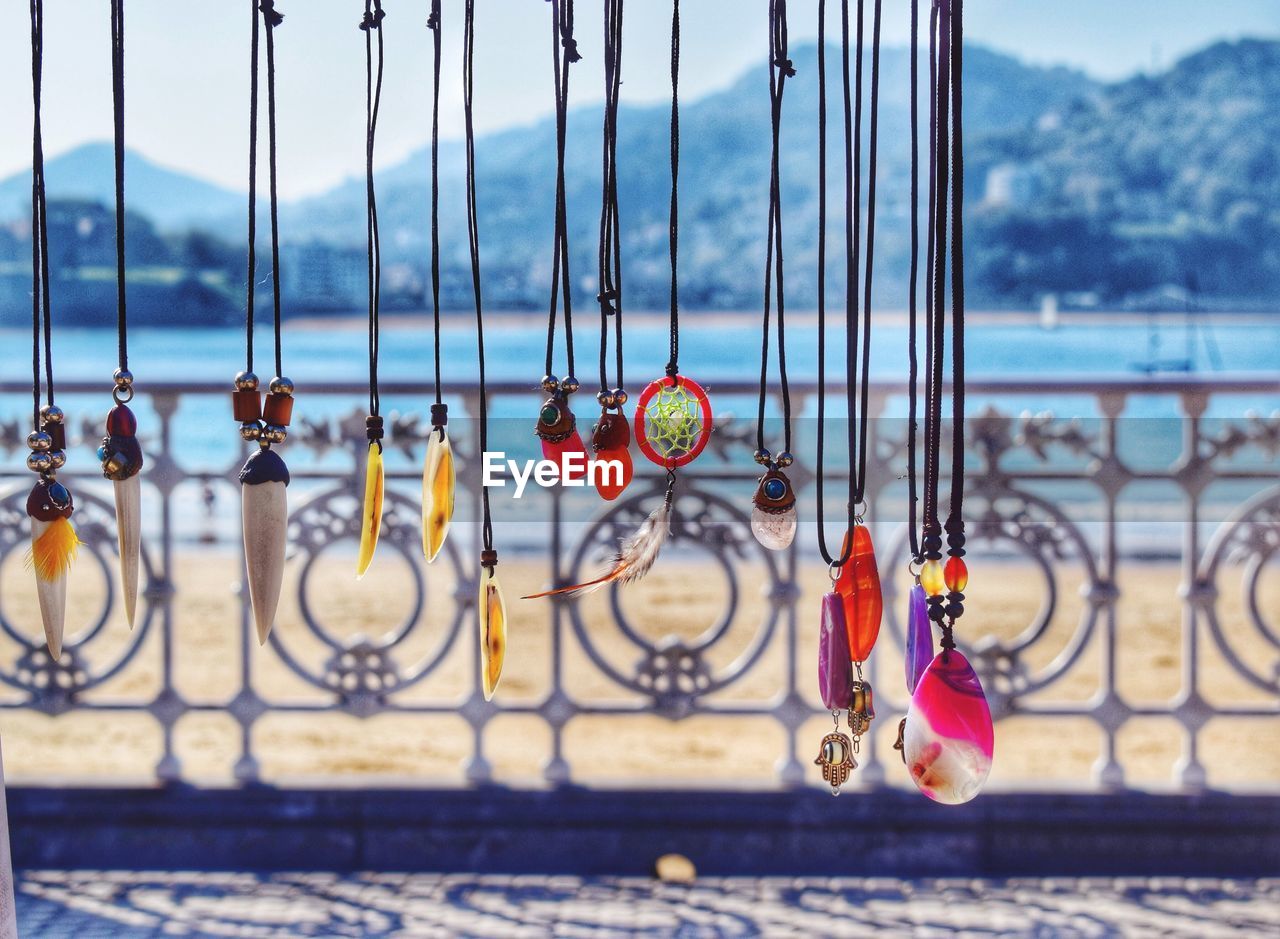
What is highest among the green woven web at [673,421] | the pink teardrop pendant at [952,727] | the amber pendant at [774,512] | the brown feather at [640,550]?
the green woven web at [673,421]

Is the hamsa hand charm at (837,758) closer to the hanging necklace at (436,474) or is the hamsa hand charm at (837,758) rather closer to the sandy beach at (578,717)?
the hanging necklace at (436,474)

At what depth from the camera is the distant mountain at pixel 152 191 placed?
29969mm

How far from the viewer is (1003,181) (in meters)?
35.9

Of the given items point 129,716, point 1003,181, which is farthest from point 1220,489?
point 1003,181

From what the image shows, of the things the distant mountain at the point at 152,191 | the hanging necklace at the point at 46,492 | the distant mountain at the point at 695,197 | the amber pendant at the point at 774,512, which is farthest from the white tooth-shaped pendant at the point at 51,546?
the distant mountain at the point at 152,191

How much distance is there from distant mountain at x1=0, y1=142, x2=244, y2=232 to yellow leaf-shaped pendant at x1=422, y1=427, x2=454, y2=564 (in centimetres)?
3119

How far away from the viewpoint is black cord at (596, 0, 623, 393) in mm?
815

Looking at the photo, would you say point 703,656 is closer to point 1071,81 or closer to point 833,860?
point 833,860

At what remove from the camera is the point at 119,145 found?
805 millimetres

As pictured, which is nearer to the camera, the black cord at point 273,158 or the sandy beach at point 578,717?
the black cord at point 273,158

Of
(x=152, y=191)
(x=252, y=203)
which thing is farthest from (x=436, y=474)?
(x=152, y=191)

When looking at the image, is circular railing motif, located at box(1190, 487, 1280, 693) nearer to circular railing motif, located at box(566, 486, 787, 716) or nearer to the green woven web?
circular railing motif, located at box(566, 486, 787, 716)

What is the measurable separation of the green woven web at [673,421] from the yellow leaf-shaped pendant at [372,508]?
19 centimetres

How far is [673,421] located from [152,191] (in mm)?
34464
